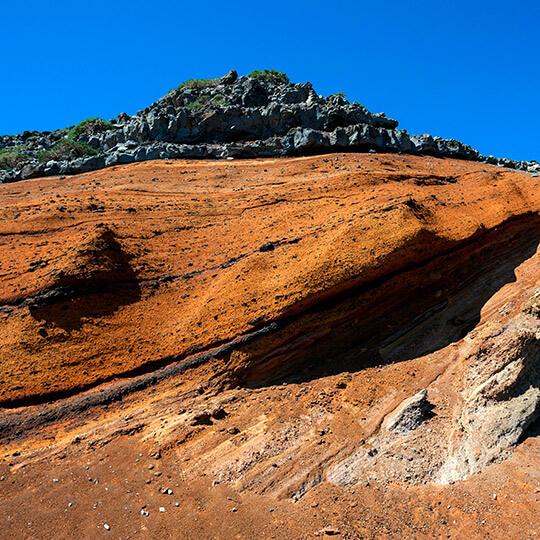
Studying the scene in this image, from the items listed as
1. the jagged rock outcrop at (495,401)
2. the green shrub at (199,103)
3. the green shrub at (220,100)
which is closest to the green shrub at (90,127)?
the green shrub at (199,103)

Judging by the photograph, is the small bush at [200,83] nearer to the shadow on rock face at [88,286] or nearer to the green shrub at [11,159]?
the green shrub at [11,159]

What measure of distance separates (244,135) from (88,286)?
13.4m

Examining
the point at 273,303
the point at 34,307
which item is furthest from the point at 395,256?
the point at 34,307

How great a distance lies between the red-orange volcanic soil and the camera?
18.0 ft

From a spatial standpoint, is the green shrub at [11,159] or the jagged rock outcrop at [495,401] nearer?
the jagged rock outcrop at [495,401]

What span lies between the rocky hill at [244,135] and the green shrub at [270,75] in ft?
15.3

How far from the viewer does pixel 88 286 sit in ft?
27.8

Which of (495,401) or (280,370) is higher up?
(280,370)

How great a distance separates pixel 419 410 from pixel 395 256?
3.06m

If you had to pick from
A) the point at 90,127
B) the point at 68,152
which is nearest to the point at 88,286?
the point at 68,152

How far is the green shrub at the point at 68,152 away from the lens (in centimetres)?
2158

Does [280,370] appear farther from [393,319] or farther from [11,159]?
[11,159]

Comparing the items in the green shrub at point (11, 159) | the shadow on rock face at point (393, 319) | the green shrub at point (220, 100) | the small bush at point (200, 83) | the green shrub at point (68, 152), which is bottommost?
the shadow on rock face at point (393, 319)

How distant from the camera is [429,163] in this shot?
17.9m
